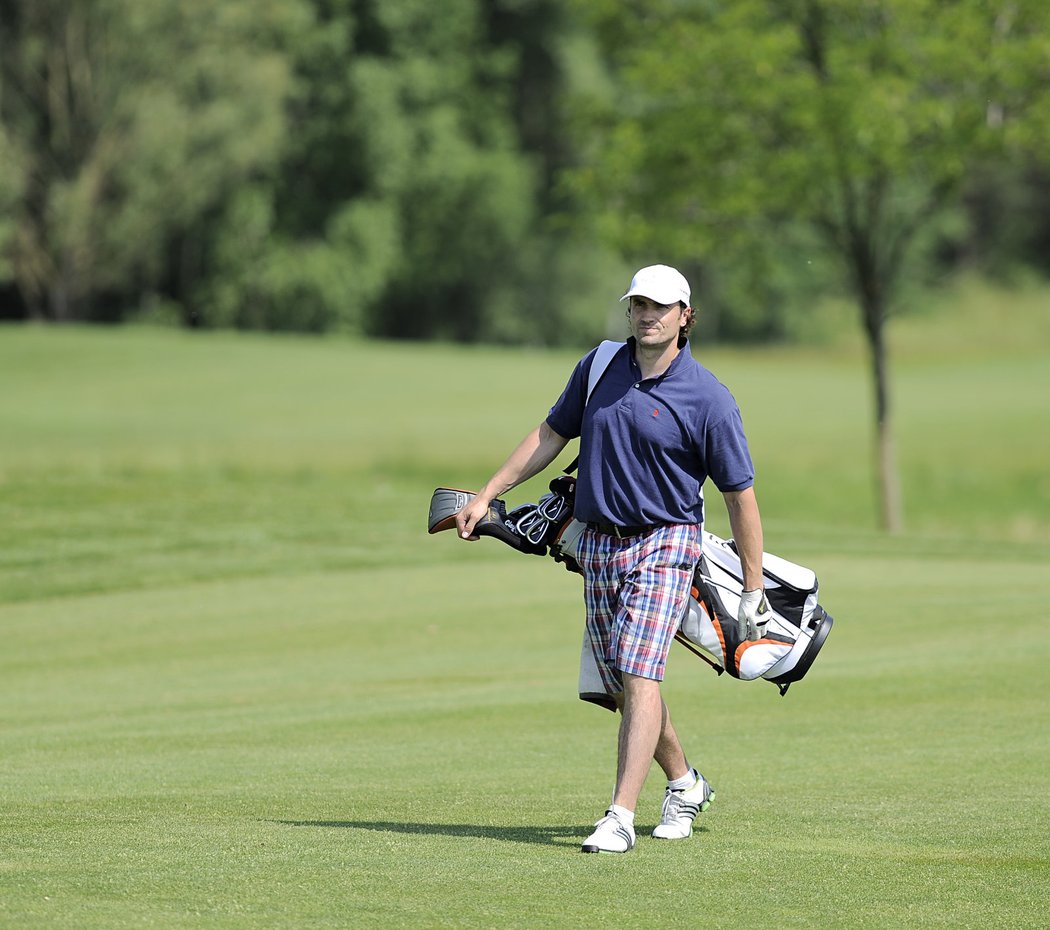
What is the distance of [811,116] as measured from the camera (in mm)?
19969

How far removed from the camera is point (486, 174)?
57625 millimetres

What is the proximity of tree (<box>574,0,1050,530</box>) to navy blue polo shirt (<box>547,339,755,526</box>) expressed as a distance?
48.1 ft

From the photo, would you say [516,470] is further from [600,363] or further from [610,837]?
[610,837]

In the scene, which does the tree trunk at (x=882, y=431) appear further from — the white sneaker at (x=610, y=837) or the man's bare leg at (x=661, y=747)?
the white sneaker at (x=610, y=837)

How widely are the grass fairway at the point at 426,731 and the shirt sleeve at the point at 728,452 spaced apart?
1.23 metres

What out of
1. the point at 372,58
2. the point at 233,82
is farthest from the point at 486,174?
the point at 233,82

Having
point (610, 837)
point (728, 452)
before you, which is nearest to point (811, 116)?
point (728, 452)

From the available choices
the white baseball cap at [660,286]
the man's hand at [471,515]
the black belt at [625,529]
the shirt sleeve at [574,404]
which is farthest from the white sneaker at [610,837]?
the white baseball cap at [660,286]

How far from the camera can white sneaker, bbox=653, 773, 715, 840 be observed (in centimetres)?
596

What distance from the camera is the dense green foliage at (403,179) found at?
72.0ft

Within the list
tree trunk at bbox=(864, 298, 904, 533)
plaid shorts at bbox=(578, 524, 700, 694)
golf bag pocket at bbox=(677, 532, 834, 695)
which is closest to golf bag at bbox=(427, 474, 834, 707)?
golf bag pocket at bbox=(677, 532, 834, 695)

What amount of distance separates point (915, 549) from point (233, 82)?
37.7m

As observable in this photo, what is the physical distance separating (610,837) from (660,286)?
6.06 ft

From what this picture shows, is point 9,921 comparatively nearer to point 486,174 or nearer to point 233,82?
point 233,82
